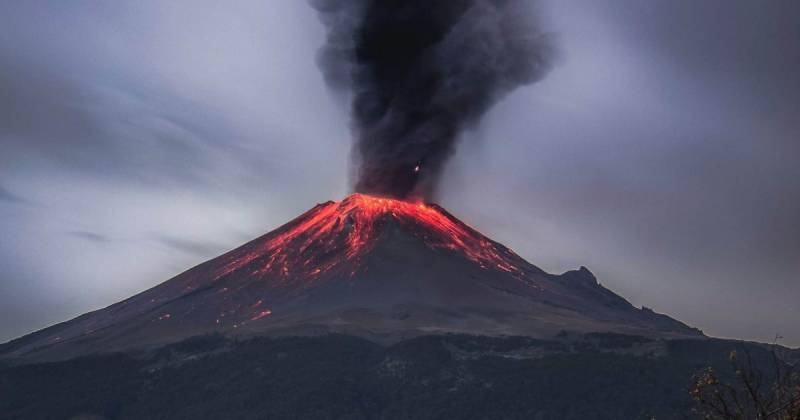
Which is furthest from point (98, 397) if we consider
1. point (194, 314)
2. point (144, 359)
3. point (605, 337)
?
point (605, 337)

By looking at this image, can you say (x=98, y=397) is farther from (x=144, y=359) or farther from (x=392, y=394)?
(x=392, y=394)

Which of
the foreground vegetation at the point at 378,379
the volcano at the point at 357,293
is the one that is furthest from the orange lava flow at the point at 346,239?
the foreground vegetation at the point at 378,379

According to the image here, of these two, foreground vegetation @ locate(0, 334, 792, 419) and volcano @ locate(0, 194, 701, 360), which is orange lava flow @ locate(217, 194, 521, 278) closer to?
volcano @ locate(0, 194, 701, 360)

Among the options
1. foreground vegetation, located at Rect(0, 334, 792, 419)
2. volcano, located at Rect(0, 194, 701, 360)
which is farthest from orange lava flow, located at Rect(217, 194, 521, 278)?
foreground vegetation, located at Rect(0, 334, 792, 419)

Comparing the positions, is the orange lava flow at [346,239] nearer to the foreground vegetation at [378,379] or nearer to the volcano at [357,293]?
the volcano at [357,293]

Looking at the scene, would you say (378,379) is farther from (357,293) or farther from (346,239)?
(346,239)
